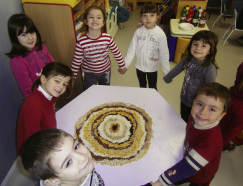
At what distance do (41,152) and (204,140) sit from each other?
757 millimetres

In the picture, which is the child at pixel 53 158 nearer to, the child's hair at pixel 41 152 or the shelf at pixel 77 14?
the child's hair at pixel 41 152

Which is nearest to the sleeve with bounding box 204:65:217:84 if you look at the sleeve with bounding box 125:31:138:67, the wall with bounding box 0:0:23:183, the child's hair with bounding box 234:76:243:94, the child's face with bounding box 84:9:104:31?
the child's hair with bounding box 234:76:243:94

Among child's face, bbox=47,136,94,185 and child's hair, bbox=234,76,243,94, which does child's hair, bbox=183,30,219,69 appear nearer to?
child's hair, bbox=234,76,243,94

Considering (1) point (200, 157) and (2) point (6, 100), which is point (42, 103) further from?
(1) point (200, 157)

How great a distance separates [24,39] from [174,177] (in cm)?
145

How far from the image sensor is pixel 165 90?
103 inches

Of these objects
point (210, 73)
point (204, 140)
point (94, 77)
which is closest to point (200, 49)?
point (210, 73)

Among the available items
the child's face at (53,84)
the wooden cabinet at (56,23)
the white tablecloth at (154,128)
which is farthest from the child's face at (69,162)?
the wooden cabinet at (56,23)

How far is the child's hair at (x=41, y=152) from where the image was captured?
64 cm

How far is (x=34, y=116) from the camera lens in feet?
3.40

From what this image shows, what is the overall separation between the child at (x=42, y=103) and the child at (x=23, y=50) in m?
0.37

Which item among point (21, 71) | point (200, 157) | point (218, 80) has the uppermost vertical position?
point (21, 71)

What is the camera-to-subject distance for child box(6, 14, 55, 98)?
4.66ft

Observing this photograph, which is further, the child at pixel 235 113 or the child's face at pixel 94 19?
the child's face at pixel 94 19
